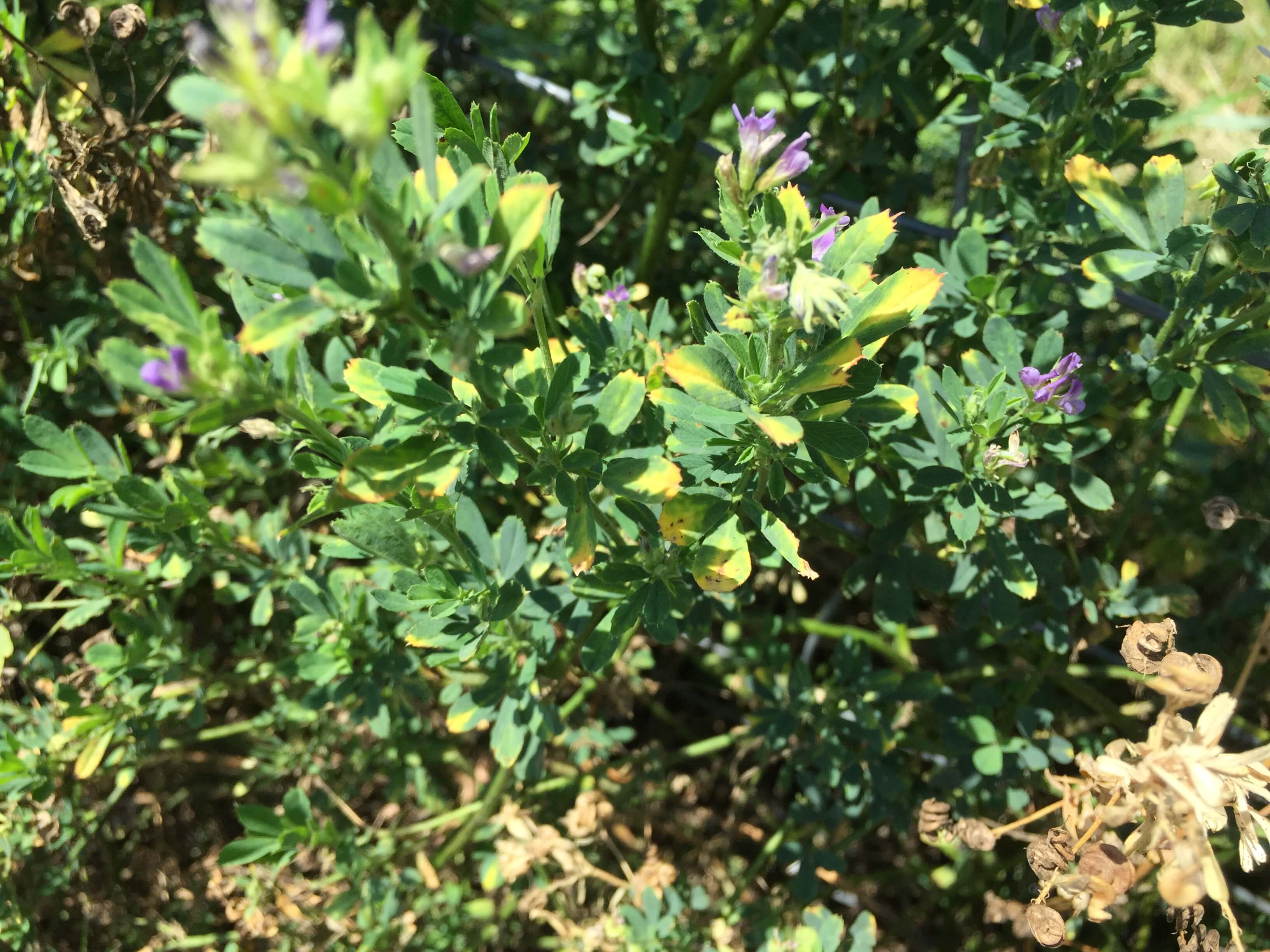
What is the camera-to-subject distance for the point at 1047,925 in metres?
1.44

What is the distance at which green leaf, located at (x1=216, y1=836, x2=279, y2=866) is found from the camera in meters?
1.95

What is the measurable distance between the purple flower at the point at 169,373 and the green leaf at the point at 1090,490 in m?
1.57

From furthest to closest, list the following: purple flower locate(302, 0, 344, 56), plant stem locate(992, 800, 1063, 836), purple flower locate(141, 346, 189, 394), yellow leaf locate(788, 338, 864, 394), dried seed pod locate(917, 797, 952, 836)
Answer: dried seed pod locate(917, 797, 952, 836) → plant stem locate(992, 800, 1063, 836) → yellow leaf locate(788, 338, 864, 394) → purple flower locate(141, 346, 189, 394) → purple flower locate(302, 0, 344, 56)

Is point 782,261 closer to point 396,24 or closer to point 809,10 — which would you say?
point 809,10

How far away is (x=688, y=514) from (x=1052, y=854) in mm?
800

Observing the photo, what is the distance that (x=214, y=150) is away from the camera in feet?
6.72

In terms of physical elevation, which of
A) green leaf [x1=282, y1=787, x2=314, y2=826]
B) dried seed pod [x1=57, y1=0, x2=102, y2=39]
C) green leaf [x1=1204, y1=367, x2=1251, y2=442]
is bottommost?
green leaf [x1=282, y1=787, x2=314, y2=826]

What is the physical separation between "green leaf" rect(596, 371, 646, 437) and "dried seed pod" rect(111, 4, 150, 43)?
1.50 metres

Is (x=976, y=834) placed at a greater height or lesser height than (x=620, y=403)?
lesser

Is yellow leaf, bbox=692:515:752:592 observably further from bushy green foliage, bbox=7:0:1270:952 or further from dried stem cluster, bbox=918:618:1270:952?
dried stem cluster, bbox=918:618:1270:952

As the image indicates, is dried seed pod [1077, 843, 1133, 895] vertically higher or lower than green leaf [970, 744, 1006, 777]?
higher

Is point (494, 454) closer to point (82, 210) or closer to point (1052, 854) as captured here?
point (1052, 854)

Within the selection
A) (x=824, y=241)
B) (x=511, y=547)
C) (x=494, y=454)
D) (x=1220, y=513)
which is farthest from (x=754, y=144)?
(x=1220, y=513)

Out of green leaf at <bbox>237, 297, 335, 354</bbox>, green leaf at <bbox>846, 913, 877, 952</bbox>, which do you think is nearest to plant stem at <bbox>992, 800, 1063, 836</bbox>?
green leaf at <bbox>846, 913, 877, 952</bbox>
